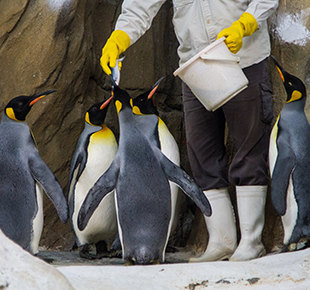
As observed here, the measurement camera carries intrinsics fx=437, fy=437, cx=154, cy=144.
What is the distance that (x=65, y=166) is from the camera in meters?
2.69

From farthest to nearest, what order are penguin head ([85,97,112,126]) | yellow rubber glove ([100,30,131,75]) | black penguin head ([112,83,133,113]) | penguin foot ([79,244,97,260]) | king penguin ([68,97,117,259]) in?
1. penguin head ([85,97,112,126])
2. king penguin ([68,97,117,259])
3. penguin foot ([79,244,97,260])
4. black penguin head ([112,83,133,113])
5. yellow rubber glove ([100,30,131,75])

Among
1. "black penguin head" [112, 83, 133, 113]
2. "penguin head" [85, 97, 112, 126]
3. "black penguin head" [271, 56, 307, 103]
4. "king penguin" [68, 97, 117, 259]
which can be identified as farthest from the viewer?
"penguin head" [85, 97, 112, 126]

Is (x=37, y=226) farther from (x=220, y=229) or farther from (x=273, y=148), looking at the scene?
(x=273, y=148)

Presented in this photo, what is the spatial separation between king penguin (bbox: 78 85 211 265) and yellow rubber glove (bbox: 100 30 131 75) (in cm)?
29

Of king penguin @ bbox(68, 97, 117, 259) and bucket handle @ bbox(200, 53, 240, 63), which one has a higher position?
bucket handle @ bbox(200, 53, 240, 63)

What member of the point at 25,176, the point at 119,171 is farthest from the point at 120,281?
the point at 25,176

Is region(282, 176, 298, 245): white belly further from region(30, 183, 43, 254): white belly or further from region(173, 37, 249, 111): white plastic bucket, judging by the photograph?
region(30, 183, 43, 254): white belly

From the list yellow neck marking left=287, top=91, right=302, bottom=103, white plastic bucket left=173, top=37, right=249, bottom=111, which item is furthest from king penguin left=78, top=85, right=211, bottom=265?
yellow neck marking left=287, top=91, right=302, bottom=103

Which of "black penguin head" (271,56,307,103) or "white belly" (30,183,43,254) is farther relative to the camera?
"black penguin head" (271,56,307,103)

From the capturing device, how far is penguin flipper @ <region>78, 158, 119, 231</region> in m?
1.76

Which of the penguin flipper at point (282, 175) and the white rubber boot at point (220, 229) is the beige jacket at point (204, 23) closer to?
the penguin flipper at point (282, 175)

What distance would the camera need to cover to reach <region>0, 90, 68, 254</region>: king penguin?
187 cm

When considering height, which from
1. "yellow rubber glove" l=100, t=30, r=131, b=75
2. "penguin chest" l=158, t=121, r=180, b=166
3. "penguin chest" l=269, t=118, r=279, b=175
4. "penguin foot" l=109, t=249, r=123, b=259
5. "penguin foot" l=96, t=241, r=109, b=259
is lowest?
"penguin foot" l=96, t=241, r=109, b=259

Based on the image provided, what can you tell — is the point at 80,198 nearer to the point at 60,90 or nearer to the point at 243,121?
the point at 60,90
